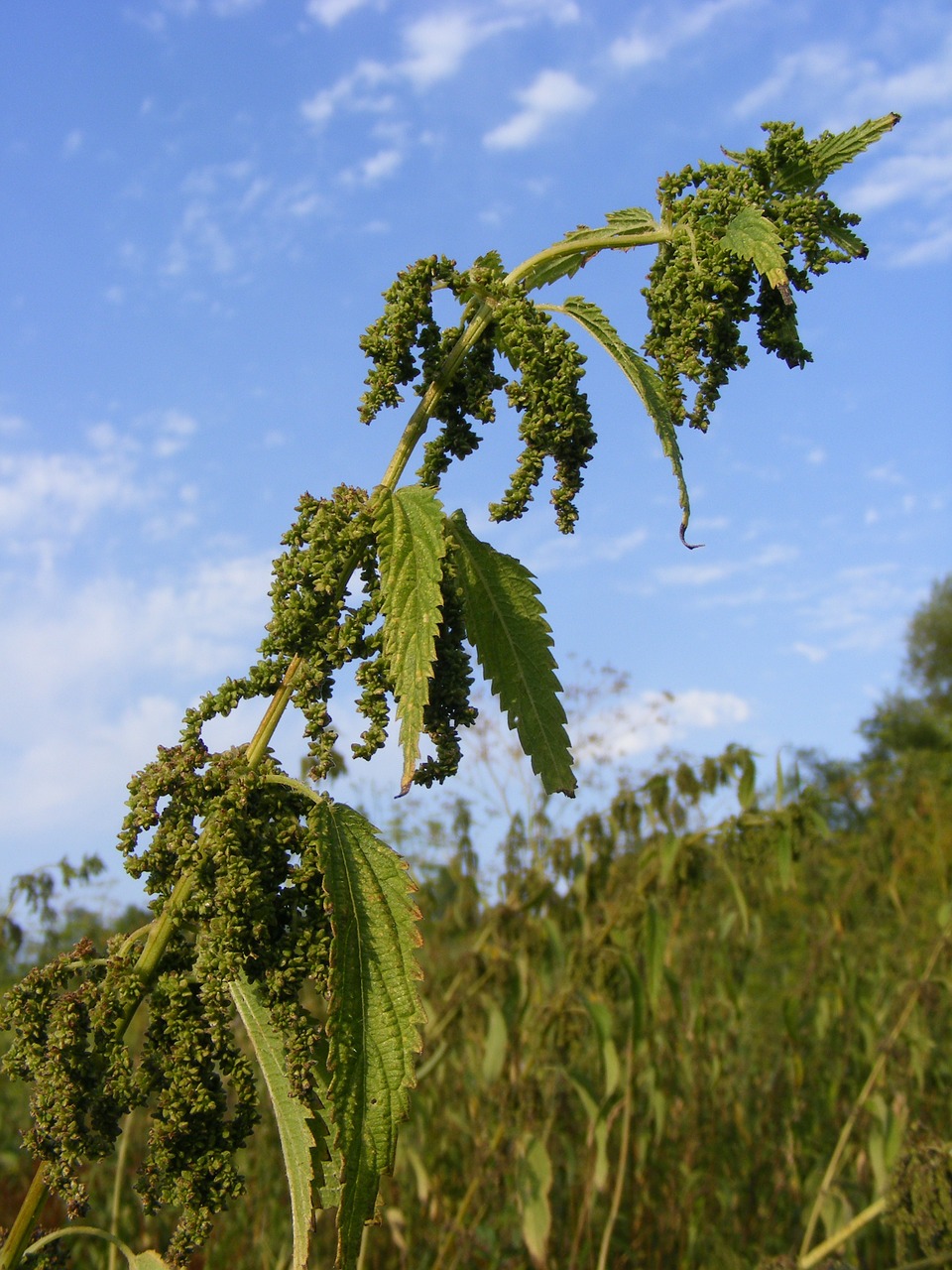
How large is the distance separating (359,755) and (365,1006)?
0.33 m

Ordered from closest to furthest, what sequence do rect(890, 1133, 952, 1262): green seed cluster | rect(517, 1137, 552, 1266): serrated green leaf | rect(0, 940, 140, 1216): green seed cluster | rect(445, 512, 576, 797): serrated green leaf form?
rect(0, 940, 140, 1216): green seed cluster
rect(445, 512, 576, 797): serrated green leaf
rect(890, 1133, 952, 1262): green seed cluster
rect(517, 1137, 552, 1266): serrated green leaf

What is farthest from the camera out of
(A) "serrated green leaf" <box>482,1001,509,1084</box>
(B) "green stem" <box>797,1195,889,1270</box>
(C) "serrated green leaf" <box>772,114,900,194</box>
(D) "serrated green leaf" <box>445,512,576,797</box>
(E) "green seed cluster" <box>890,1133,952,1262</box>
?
(A) "serrated green leaf" <box>482,1001,509,1084</box>

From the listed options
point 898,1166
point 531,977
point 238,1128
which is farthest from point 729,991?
point 238,1128

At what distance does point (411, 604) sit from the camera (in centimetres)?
152

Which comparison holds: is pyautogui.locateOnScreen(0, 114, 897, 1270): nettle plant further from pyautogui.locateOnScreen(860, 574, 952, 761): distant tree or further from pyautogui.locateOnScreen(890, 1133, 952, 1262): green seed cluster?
pyautogui.locateOnScreen(860, 574, 952, 761): distant tree

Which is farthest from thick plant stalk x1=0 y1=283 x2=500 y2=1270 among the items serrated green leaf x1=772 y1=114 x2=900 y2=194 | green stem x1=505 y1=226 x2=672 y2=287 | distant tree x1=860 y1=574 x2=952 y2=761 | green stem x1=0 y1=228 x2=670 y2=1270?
distant tree x1=860 y1=574 x2=952 y2=761

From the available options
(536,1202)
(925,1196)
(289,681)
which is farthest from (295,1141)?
(536,1202)

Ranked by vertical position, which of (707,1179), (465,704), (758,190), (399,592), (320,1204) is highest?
(758,190)

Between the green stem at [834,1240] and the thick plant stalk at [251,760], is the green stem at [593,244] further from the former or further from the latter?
the green stem at [834,1240]

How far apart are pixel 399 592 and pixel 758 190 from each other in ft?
2.75

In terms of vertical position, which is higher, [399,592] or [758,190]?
[758,190]

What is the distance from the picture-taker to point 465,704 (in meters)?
1.63

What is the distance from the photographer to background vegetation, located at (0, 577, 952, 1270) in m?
4.42

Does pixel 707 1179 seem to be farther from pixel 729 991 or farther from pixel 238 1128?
pixel 238 1128
